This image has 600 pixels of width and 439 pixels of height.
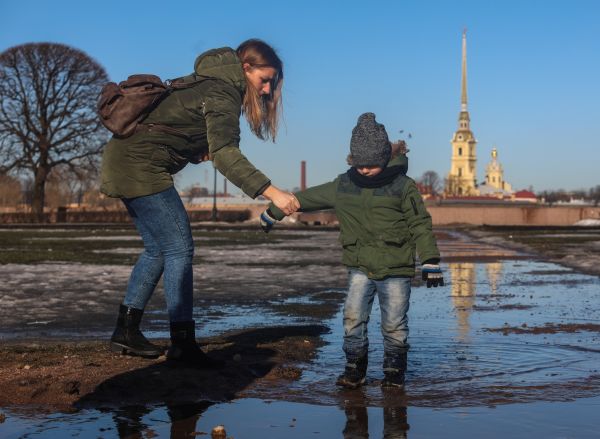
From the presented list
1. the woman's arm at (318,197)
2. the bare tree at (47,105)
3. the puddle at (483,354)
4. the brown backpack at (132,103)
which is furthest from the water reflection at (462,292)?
the bare tree at (47,105)

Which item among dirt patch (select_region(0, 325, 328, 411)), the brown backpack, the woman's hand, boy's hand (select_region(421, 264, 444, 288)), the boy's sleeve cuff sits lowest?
dirt patch (select_region(0, 325, 328, 411))

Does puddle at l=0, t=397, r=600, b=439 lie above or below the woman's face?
below

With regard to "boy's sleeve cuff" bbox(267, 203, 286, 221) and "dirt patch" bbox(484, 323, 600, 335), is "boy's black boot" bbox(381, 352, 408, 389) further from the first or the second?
"dirt patch" bbox(484, 323, 600, 335)

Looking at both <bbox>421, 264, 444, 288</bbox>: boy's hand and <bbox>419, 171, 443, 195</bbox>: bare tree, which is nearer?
<bbox>421, 264, 444, 288</bbox>: boy's hand

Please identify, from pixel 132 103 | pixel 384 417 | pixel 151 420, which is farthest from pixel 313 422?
pixel 132 103

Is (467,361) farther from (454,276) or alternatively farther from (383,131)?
(454,276)

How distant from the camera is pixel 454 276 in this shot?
44.6ft

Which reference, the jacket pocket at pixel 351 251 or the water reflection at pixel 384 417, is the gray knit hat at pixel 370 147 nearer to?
the jacket pocket at pixel 351 251

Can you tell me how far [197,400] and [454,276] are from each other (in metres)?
9.56

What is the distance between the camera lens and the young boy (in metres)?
4.90

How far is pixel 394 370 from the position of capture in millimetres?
4773

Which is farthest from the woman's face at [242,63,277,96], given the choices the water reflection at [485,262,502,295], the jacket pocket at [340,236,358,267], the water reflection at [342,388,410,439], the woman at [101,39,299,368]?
the water reflection at [485,262,502,295]

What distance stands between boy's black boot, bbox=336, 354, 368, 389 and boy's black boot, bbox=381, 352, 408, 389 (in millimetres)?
112

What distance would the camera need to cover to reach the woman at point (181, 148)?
16.5 feet
